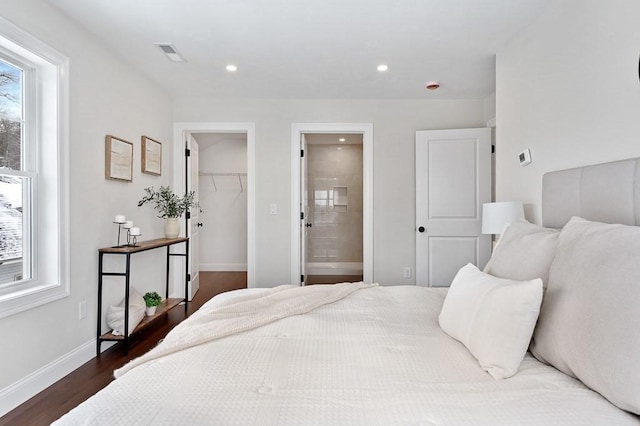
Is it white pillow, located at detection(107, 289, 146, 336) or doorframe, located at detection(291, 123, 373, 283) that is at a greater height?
doorframe, located at detection(291, 123, 373, 283)

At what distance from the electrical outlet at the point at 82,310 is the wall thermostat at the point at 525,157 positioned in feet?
10.9

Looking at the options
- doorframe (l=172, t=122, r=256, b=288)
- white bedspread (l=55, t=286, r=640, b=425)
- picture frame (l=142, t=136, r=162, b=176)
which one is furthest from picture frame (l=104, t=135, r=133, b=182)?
white bedspread (l=55, t=286, r=640, b=425)

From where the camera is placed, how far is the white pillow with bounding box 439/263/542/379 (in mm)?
1007

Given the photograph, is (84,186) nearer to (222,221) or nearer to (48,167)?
(48,167)

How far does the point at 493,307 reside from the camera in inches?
43.2

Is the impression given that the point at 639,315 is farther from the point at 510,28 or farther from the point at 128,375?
the point at 510,28

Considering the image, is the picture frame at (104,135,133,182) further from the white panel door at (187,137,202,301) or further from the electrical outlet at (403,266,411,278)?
the electrical outlet at (403,266,411,278)

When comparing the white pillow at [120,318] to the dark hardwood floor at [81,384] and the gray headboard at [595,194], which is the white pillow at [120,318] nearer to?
the dark hardwood floor at [81,384]

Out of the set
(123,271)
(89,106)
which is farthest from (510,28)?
(123,271)

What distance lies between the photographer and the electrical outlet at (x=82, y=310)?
240cm

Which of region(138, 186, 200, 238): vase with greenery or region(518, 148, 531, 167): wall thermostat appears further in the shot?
region(138, 186, 200, 238): vase with greenery

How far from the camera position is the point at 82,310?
2.43m

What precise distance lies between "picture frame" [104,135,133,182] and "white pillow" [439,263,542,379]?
2.79 metres

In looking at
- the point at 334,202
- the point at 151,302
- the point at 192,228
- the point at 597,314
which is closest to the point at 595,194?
the point at 597,314
